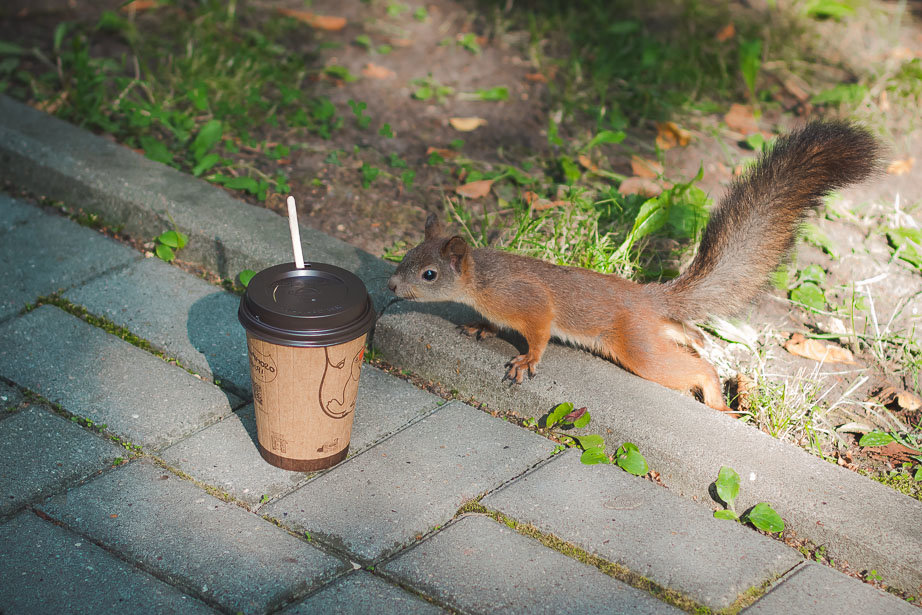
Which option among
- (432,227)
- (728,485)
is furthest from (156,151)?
(728,485)

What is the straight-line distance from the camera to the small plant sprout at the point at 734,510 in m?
2.79

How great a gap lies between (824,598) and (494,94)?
366 cm

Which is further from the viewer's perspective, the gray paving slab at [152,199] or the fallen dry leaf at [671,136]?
the fallen dry leaf at [671,136]

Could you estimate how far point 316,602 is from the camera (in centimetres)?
239

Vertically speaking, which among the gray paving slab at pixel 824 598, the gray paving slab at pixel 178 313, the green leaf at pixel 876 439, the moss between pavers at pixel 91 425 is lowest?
the moss between pavers at pixel 91 425

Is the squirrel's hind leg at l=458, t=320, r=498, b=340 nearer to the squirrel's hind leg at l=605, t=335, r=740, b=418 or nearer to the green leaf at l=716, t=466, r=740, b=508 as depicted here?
the squirrel's hind leg at l=605, t=335, r=740, b=418

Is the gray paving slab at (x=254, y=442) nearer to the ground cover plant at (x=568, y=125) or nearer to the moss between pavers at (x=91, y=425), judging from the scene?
the moss between pavers at (x=91, y=425)

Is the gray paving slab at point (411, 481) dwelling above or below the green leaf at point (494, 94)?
below

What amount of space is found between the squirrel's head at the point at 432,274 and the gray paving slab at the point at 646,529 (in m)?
0.78

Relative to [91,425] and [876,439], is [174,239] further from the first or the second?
[876,439]

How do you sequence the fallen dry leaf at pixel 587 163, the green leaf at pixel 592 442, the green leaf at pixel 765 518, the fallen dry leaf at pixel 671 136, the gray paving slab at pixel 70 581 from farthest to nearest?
the fallen dry leaf at pixel 671 136 → the fallen dry leaf at pixel 587 163 → the green leaf at pixel 592 442 → the green leaf at pixel 765 518 → the gray paving slab at pixel 70 581

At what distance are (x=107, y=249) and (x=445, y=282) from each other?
5.83 feet

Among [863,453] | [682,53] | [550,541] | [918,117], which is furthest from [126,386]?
[918,117]

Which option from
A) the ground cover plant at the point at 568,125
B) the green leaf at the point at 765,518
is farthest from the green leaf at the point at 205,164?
the green leaf at the point at 765,518
